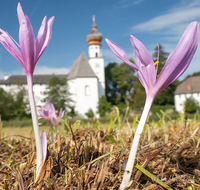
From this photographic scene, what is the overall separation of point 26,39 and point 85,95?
45.1 metres

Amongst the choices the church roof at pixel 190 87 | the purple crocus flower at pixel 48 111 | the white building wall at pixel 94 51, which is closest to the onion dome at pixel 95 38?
the white building wall at pixel 94 51

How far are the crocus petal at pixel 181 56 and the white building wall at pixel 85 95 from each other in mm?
44422

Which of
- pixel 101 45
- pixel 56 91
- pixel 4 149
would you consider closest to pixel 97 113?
pixel 56 91

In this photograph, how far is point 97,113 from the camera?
45938mm

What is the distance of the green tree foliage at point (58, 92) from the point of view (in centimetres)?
4222

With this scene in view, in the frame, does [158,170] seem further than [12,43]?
Yes

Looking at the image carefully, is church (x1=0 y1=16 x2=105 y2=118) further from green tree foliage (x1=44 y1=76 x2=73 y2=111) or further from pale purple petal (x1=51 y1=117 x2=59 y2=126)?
pale purple petal (x1=51 y1=117 x2=59 y2=126)

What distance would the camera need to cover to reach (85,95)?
45812 mm

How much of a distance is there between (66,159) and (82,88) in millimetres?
44344

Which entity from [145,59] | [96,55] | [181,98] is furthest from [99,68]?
[145,59]

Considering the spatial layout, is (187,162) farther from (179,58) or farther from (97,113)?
(97,113)

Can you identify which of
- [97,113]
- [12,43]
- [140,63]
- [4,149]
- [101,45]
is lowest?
[97,113]

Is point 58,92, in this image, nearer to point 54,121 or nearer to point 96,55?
point 96,55

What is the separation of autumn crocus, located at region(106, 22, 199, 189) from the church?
4282cm
